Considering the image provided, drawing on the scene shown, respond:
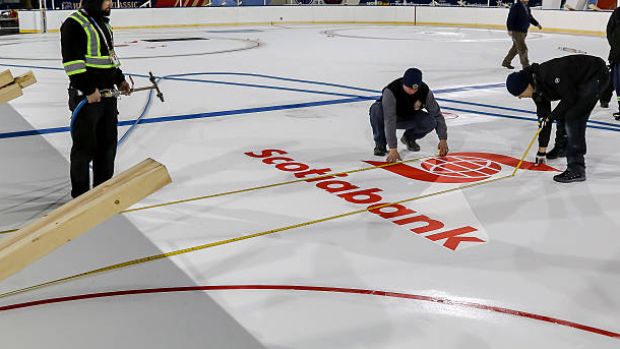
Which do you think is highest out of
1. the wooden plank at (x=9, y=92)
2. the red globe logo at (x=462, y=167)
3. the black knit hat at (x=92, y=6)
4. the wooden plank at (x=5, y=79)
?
the black knit hat at (x=92, y=6)

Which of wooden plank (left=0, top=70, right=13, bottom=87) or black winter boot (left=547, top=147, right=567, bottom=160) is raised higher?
wooden plank (left=0, top=70, right=13, bottom=87)

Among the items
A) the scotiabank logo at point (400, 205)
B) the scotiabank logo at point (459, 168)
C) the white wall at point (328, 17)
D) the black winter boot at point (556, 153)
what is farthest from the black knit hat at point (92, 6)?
the white wall at point (328, 17)

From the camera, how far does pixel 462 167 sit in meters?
6.64

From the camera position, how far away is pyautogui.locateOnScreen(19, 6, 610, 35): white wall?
25.1 metres

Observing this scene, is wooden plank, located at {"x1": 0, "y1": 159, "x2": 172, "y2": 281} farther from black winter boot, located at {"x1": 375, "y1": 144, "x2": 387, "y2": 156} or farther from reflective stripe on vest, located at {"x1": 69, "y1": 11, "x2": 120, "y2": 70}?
black winter boot, located at {"x1": 375, "y1": 144, "x2": 387, "y2": 156}

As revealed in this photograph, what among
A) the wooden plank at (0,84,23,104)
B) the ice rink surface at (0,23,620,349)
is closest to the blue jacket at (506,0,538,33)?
the ice rink surface at (0,23,620,349)

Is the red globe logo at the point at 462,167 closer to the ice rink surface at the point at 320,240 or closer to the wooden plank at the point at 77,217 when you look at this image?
the ice rink surface at the point at 320,240

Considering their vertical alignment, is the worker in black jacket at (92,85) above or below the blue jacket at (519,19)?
below

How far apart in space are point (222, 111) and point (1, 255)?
7.13 meters

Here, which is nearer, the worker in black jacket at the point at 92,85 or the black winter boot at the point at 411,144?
the worker in black jacket at the point at 92,85

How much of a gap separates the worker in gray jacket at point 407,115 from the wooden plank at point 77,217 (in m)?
3.67

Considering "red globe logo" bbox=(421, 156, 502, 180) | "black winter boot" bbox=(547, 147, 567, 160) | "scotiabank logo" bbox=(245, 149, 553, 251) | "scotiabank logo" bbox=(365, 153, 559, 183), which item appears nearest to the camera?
"scotiabank logo" bbox=(245, 149, 553, 251)

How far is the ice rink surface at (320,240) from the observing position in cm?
337

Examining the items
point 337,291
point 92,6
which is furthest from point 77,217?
point 92,6
